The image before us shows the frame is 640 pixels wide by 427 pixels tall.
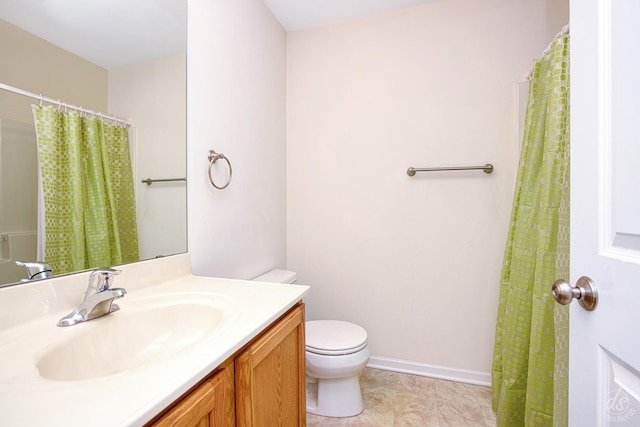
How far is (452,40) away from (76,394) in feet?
7.29

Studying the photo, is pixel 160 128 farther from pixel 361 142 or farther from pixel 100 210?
pixel 361 142

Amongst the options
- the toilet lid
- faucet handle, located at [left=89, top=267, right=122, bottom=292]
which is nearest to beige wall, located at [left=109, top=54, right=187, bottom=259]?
faucet handle, located at [left=89, top=267, right=122, bottom=292]

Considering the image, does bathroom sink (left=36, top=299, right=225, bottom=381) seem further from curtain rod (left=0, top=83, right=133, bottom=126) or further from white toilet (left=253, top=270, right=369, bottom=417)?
white toilet (left=253, top=270, right=369, bottom=417)

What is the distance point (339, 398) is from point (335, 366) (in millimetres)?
249

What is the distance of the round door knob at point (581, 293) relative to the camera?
57cm

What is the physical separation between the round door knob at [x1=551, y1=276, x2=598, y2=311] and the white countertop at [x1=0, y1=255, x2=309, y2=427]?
68 cm

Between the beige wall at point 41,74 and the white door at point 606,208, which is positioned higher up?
the beige wall at point 41,74

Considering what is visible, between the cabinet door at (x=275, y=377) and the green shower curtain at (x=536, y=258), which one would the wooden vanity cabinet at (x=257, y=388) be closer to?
the cabinet door at (x=275, y=377)

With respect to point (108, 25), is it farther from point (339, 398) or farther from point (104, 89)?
point (339, 398)

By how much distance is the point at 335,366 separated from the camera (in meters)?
1.39

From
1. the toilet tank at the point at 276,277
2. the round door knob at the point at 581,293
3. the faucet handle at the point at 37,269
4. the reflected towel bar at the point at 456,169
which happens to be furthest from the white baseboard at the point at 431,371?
the faucet handle at the point at 37,269

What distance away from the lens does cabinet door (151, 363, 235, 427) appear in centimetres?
47

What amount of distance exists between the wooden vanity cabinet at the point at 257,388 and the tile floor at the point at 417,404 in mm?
653

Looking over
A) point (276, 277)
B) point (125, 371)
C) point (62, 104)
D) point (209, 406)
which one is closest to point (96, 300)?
point (125, 371)
